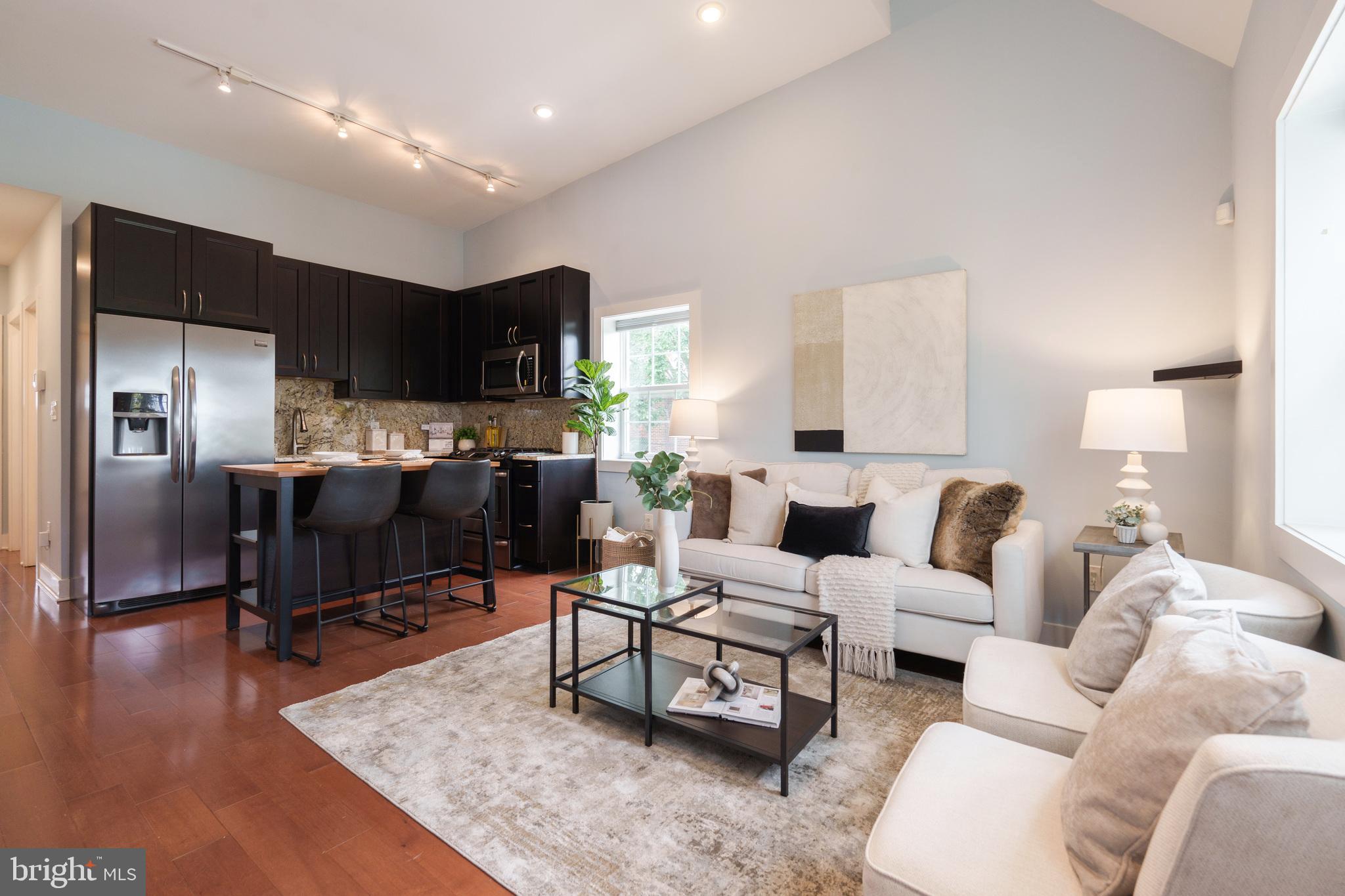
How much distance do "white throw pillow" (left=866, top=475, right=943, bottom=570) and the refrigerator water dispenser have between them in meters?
4.50

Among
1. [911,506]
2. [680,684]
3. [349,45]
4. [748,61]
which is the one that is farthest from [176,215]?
[911,506]

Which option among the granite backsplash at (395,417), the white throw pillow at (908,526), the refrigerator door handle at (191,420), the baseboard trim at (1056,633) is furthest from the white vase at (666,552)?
the refrigerator door handle at (191,420)

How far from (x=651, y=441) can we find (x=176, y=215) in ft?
13.3

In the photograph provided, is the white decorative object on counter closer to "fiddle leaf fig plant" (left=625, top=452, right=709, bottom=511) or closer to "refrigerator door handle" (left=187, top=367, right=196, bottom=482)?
"fiddle leaf fig plant" (left=625, top=452, right=709, bottom=511)

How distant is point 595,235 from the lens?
531cm

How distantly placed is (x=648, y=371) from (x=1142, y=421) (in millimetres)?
3431

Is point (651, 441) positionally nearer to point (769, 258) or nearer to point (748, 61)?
point (769, 258)

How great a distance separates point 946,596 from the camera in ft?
8.72

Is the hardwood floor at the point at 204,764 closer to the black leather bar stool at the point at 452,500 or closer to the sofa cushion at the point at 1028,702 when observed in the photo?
the black leather bar stool at the point at 452,500

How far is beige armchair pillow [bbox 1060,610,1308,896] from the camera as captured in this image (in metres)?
0.84

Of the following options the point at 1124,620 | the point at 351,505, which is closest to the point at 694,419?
the point at 351,505

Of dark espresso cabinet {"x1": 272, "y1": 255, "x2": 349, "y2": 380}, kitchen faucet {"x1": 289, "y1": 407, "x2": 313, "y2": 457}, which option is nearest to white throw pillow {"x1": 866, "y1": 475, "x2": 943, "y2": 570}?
dark espresso cabinet {"x1": 272, "y1": 255, "x2": 349, "y2": 380}

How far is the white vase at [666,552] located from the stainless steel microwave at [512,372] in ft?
9.93

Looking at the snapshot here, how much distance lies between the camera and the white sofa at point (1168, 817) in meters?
0.71
